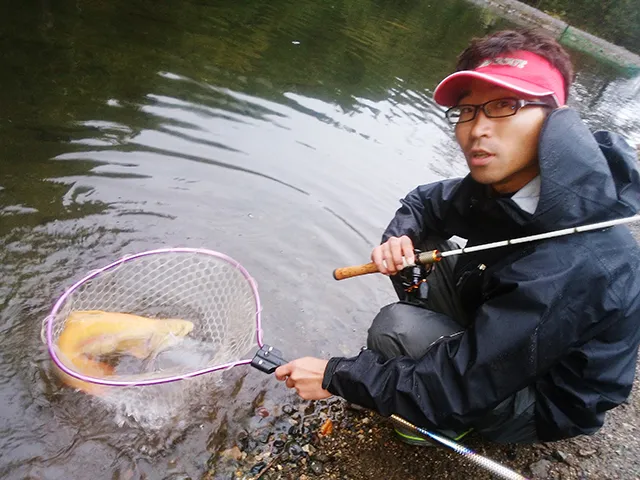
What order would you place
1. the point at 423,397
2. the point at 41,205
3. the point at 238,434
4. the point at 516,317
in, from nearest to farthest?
1. the point at 516,317
2. the point at 423,397
3. the point at 238,434
4. the point at 41,205

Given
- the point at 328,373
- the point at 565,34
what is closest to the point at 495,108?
the point at 328,373

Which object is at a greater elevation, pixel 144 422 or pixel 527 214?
pixel 527 214

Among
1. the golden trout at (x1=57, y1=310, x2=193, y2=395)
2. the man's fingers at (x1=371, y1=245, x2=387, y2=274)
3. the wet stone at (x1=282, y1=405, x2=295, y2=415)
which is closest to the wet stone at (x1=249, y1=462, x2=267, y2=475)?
the wet stone at (x1=282, y1=405, x2=295, y2=415)

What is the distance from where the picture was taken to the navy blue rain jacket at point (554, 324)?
1.97 metres

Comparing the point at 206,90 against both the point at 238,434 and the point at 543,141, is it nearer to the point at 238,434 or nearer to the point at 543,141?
the point at 238,434

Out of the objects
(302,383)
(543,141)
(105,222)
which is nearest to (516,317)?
(543,141)

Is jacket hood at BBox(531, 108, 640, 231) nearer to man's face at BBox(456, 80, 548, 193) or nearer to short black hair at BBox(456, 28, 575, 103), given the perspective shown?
man's face at BBox(456, 80, 548, 193)

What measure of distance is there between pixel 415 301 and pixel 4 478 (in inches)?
100

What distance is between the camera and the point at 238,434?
304cm

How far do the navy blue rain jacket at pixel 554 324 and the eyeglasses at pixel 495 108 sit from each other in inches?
8.2

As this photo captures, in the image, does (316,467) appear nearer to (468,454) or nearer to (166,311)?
(468,454)

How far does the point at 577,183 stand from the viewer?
1989mm

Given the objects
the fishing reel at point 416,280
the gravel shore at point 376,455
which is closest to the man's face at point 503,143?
the fishing reel at point 416,280

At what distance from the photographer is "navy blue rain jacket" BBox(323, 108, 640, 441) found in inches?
77.5
